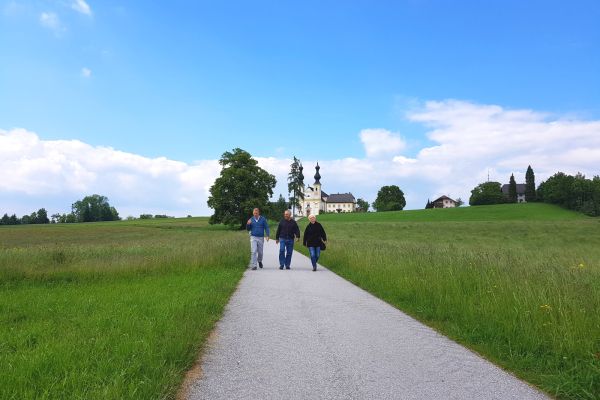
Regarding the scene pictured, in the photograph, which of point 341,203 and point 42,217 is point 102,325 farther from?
point 341,203

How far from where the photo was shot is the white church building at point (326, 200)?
153 metres

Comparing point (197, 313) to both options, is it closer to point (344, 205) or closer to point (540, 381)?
point (540, 381)

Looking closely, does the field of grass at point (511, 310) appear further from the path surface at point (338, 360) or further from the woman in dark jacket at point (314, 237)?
the woman in dark jacket at point (314, 237)

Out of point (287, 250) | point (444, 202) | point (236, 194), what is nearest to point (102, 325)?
point (287, 250)

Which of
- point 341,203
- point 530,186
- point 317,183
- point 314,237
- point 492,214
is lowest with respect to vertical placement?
point 314,237

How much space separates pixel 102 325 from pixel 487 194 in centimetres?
12264

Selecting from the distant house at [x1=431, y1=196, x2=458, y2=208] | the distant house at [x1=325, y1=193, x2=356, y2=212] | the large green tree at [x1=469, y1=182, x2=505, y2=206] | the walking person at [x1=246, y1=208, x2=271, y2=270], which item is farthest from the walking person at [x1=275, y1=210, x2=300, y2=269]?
the distant house at [x1=431, y1=196, x2=458, y2=208]

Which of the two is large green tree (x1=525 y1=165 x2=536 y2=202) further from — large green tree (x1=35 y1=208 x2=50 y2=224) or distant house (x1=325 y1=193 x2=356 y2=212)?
large green tree (x1=35 y1=208 x2=50 y2=224)

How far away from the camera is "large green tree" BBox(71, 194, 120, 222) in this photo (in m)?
124

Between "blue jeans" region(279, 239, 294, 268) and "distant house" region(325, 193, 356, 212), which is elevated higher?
"distant house" region(325, 193, 356, 212)

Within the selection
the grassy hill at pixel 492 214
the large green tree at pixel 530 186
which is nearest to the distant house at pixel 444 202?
the large green tree at pixel 530 186

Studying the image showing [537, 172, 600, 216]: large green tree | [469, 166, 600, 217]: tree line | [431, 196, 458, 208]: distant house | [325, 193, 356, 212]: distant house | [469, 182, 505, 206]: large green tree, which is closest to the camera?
[469, 166, 600, 217]: tree line

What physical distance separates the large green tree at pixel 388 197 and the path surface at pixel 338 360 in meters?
124

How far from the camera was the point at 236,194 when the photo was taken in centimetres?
5994
